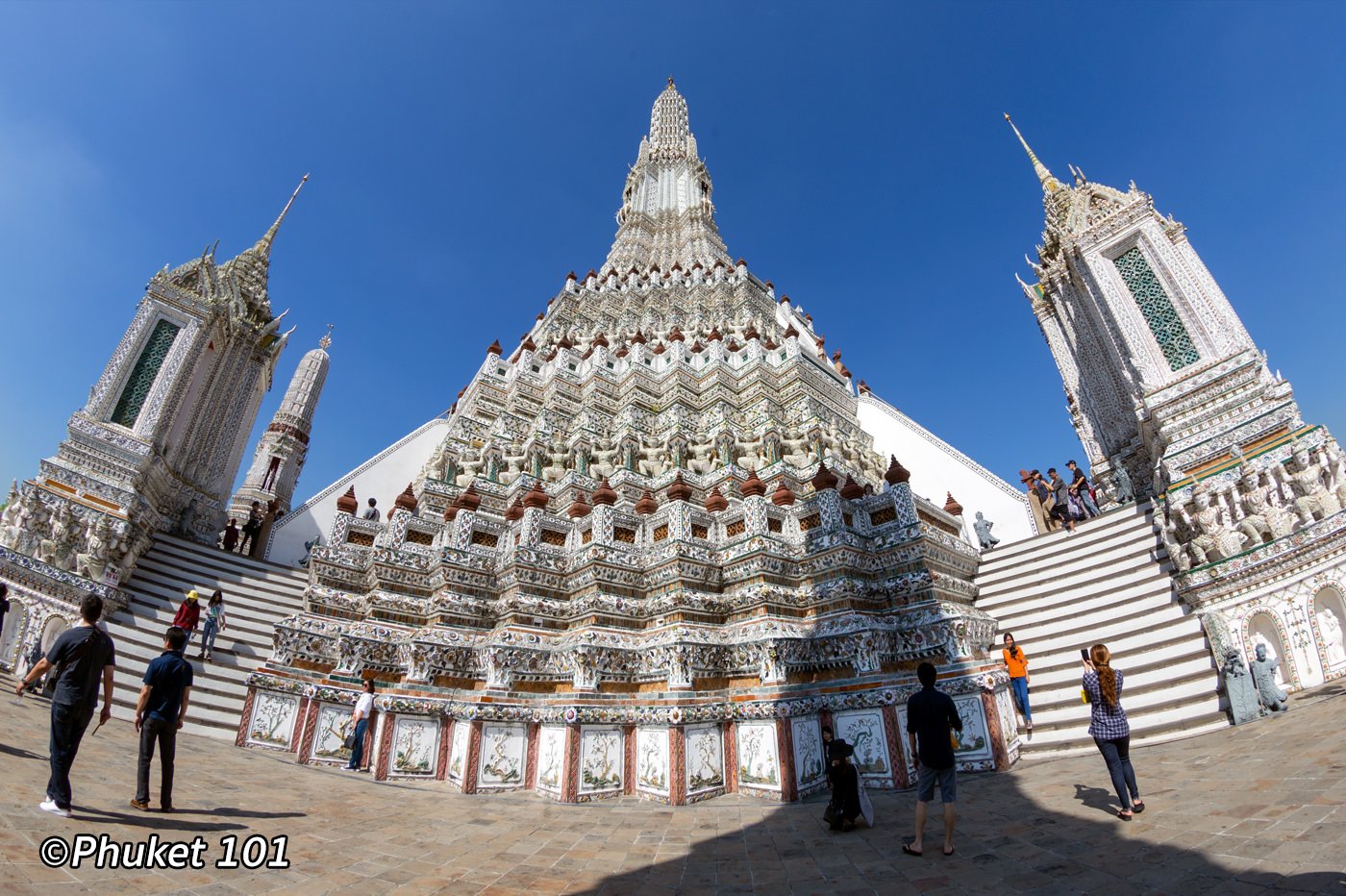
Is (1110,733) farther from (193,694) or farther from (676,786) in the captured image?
(193,694)

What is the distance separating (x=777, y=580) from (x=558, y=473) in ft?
21.6

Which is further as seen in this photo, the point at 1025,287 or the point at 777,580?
the point at 1025,287

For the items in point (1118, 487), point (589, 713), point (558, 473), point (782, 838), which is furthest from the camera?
point (1118, 487)

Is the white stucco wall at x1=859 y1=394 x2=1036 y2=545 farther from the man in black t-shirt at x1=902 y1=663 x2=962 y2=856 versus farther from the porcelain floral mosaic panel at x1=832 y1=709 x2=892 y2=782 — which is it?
the man in black t-shirt at x1=902 y1=663 x2=962 y2=856

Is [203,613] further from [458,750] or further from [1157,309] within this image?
[1157,309]

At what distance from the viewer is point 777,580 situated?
31.8 ft

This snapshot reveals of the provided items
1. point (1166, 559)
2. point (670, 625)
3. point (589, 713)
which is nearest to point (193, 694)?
point (589, 713)

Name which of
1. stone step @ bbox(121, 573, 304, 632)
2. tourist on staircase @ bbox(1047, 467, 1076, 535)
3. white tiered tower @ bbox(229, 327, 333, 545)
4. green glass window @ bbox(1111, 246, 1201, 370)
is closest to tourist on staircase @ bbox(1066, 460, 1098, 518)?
tourist on staircase @ bbox(1047, 467, 1076, 535)

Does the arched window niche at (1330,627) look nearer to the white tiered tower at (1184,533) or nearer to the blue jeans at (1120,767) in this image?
the white tiered tower at (1184,533)

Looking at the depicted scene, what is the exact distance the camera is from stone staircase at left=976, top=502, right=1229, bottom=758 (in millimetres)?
7422

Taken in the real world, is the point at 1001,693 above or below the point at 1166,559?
below

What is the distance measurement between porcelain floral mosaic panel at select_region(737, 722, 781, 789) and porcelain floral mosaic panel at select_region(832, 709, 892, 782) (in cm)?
94

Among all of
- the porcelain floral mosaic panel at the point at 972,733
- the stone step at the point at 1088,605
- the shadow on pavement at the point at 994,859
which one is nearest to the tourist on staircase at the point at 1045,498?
the stone step at the point at 1088,605

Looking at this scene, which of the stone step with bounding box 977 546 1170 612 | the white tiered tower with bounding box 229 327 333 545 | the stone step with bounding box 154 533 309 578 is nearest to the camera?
the stone step with bounding box 977 546 1170 612
